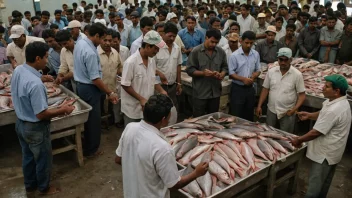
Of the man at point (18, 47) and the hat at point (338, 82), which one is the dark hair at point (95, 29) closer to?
the man at point (18, 47)

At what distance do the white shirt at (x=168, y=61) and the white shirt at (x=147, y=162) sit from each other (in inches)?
124

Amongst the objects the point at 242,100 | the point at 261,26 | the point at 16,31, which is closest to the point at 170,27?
the point at 242,100

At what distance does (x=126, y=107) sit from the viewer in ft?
15.0

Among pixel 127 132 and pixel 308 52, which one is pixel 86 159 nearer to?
pixel 127 132

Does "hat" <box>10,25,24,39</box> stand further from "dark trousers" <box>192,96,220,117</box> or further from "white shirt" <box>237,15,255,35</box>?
"white shirt" <box>237,15,255,35</box>

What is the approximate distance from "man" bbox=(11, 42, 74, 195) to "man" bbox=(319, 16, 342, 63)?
6.69 meters

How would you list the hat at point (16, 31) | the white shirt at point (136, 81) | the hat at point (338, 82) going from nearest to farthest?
1. the hat at point (338, 82)
2. the white shirt at point (136, 81)
3. the hat at point (16, 31)

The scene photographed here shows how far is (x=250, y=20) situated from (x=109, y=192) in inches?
313

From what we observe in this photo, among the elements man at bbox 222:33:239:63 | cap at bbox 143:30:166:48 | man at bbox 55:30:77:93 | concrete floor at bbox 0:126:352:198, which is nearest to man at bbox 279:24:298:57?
man at bbox 222:33:239:63

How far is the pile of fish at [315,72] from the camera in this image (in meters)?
5.73

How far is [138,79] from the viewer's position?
4371mm

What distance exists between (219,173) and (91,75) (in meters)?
2.51

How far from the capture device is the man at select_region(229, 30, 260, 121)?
5316 mm

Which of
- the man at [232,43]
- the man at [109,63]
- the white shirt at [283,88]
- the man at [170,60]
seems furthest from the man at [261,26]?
the man at [109,63]
